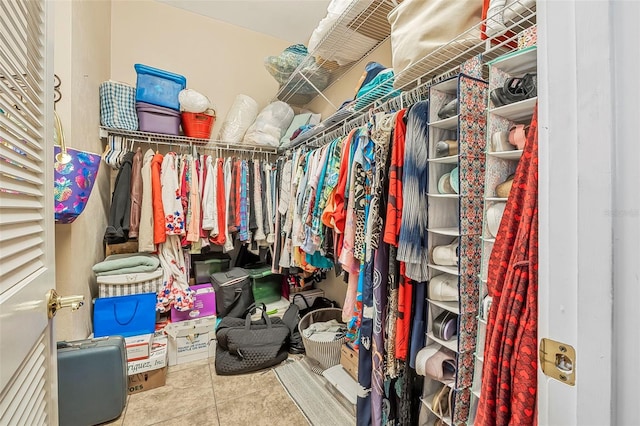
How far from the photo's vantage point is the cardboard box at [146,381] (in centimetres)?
163

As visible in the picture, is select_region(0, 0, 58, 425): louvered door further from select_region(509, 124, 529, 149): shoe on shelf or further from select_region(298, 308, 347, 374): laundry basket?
select_region(298, 308, 347, 374): laundry basket

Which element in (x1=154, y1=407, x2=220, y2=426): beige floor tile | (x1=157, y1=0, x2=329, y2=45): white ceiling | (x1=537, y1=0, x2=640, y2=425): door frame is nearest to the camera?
(x1=537, y1=0, x2=640, y2=425): door frame

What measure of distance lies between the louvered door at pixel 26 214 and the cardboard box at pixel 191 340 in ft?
4.43

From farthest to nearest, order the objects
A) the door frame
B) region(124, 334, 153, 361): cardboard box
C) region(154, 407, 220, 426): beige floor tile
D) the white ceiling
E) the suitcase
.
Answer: the white ceiling
region(124, 334, 153, 361): cardboard box
region(154, 407, 220, 426): beige floor tile
the suitcase
the door frame

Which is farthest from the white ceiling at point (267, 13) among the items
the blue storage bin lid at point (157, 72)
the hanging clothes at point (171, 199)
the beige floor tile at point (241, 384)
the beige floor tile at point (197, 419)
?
the beige floor tile at point (197, 419)

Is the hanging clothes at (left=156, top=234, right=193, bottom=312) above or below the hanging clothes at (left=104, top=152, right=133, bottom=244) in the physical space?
below

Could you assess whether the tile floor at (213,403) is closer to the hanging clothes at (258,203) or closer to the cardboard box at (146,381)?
the cardboard box at (146,381)

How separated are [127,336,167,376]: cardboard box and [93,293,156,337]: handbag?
16cm

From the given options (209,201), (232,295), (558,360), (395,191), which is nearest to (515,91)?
(395,191)

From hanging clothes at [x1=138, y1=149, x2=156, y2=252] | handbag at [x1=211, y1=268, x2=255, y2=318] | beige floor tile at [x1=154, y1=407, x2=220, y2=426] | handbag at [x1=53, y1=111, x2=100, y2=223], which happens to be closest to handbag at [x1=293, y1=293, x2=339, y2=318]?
handbag at [x1=211, y1=268, x2=255, y2=318]

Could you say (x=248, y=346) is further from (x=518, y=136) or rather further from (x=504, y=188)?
(x=518, y=136)

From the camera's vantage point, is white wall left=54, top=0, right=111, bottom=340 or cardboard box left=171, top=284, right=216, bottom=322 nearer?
white wall left=54, top=0, right=111, bottom=340

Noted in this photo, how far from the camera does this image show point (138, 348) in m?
1.67

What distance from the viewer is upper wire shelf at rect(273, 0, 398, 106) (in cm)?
150
